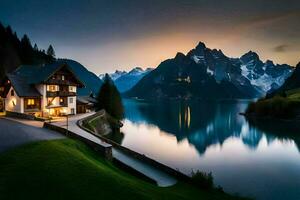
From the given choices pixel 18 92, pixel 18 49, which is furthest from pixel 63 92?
pixel 18 49

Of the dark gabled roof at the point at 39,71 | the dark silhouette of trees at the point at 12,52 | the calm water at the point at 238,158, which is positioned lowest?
the calm water at the point at 238,158

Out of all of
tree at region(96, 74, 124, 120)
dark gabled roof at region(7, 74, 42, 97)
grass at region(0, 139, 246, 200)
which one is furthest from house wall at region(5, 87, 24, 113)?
grass at region(0, 139, 246, 200)

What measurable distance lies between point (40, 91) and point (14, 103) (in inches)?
236

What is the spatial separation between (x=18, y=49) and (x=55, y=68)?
83.4 metres

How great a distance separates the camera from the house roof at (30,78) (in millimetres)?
55516

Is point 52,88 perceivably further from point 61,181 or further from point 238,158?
point 61,181

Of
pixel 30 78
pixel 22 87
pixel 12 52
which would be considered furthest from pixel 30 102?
pixel 12 52

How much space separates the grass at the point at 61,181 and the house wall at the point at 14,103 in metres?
35.6

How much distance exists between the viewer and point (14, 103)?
56219mm

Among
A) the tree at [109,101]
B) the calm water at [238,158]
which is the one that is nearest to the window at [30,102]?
the calm water at [238,158]

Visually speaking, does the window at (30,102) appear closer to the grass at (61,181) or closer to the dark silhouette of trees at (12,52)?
the grass at (61,181)

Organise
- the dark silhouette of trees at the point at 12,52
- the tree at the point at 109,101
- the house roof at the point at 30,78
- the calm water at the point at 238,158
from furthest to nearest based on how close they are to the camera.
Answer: the dark silhouette of trees at the point at 12,52, the tree at the point at 109,101, the house roof at the point at 30,78, the calm water at the point at 238,158

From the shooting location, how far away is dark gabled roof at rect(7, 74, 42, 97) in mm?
54600

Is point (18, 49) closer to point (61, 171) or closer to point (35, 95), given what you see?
point (35, 95)
